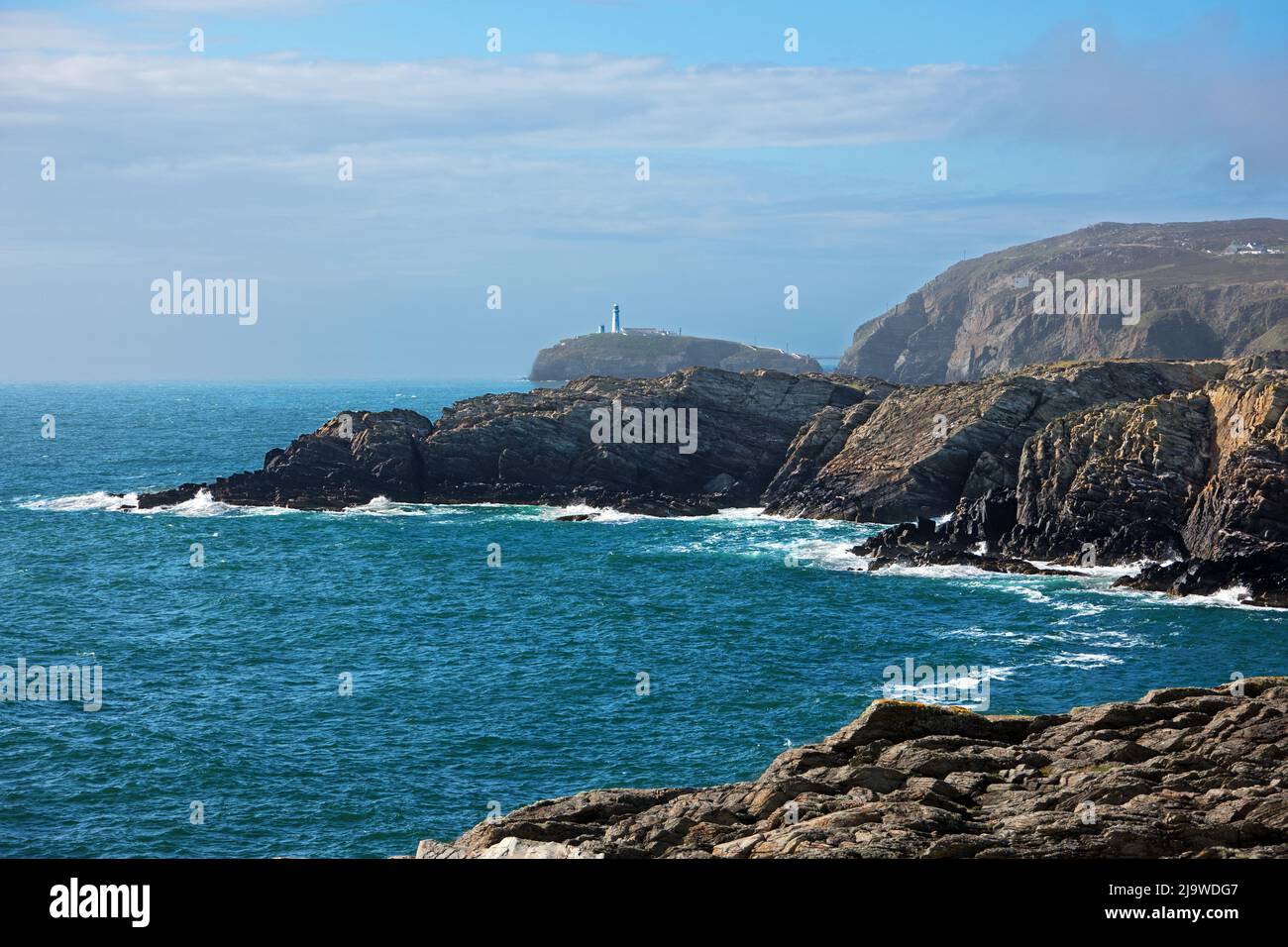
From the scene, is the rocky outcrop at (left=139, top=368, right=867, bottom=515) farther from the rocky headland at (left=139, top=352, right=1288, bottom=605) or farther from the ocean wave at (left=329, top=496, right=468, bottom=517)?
the ocean wave at (left=329, top=496, right=468, bottom=517)

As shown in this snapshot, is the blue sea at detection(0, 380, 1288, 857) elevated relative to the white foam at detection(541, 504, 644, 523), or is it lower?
lower

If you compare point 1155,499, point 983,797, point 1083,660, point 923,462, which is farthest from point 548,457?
point 983,797

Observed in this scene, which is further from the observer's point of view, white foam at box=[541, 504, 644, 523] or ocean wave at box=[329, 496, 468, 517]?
ocean wave at box=[329, 496, 468, 517]

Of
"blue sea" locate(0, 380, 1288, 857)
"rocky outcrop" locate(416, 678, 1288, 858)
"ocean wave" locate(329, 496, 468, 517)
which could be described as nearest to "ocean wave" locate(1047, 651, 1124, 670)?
"blue sea" locate(0, 380, 1288, 857)

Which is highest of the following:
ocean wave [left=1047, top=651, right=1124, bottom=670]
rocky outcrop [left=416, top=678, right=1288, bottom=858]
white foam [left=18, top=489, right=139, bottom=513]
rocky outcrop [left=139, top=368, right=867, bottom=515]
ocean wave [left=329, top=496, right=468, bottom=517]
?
rocky outcrop [left=139, top=368, right=867, bottom=515]

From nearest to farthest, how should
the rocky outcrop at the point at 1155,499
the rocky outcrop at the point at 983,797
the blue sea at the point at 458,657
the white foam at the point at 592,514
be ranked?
the rocky outcrop at the point at 983,797, the blue sea at the point at 458,657, the rocky outcrop at the point at 1155,499, the white foam at the point at 592,514

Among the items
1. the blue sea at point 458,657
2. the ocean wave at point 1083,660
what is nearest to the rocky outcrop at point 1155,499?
the blue sea at point 458,657

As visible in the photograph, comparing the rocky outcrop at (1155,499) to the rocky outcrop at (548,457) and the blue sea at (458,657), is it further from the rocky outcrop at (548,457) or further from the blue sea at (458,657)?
the rocky outcrop at (548,457)
